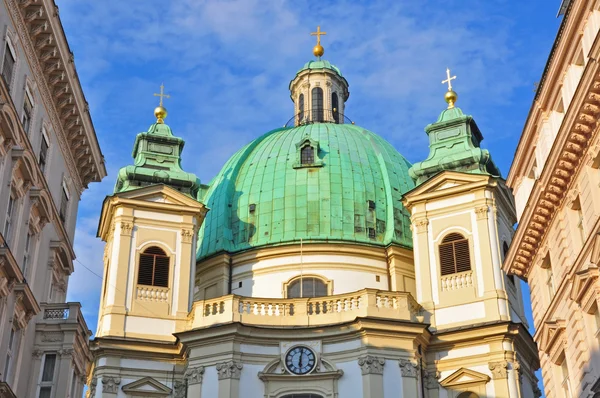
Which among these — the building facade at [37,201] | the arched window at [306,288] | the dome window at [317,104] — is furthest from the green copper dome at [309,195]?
the building facade at [37,201]

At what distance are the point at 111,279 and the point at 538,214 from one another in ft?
70.0

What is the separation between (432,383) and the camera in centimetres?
3969

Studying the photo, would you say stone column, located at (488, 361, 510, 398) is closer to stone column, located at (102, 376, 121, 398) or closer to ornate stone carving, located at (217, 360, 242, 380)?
ornate stone carving, located at (217, 360, 242, 380)

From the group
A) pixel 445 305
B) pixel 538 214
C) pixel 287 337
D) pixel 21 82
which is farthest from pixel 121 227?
pixel 538 214

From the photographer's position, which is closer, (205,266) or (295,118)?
(205,266)

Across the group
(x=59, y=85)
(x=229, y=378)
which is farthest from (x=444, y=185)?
(x=59, y=85)

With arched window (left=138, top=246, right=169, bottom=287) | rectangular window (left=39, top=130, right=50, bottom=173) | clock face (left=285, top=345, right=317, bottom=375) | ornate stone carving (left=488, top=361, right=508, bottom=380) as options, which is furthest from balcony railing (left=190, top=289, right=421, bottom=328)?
rectangular window (left=39, top=130, right=50, bottom=173)

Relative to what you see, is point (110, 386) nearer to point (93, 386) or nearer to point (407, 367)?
point (93, 386)

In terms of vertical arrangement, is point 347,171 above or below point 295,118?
below

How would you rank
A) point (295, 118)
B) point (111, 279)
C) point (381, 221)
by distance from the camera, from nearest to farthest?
1. point (111, 279)
2. point (381, 221)
3. point (295, 118)

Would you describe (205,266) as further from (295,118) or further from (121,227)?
(295,118)

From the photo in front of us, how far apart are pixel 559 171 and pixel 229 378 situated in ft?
57.4

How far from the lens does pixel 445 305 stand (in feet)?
135

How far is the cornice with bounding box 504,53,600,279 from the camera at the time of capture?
22797 millimetres
